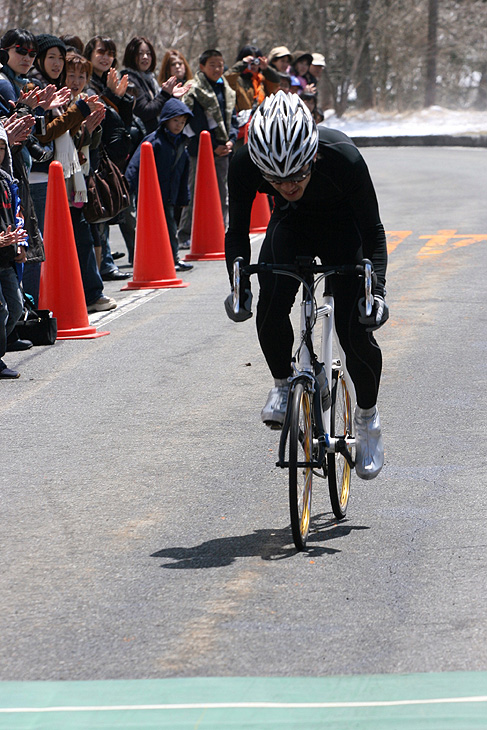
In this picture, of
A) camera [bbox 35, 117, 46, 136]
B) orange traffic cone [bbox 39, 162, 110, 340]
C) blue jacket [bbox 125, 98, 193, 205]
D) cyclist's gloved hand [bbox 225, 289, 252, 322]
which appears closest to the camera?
cyclist's gloved hand [bbox 225, 289, 252, 322]

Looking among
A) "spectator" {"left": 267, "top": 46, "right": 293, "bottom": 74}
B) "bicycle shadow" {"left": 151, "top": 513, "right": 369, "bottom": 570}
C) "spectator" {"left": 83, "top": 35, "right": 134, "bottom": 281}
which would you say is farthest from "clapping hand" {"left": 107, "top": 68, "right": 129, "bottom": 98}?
"spectator" {"left": 267, "top": 46, "right": 293, "bottom": 74}

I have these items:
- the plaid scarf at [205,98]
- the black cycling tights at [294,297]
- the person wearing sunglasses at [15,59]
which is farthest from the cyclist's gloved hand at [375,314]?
the plaid scarf at [205,98]

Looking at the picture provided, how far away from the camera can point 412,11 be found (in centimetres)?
4494

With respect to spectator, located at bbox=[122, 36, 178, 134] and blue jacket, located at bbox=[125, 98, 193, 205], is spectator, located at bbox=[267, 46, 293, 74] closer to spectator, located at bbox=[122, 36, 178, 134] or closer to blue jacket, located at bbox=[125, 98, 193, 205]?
spectator, located at bbox=[122, 36, 178, 134]

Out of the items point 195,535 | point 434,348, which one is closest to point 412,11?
point 434,348

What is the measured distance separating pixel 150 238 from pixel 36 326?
8.74ft

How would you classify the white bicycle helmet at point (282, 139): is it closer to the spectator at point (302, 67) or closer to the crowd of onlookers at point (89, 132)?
the crowd of onlookers at point (89, 132)

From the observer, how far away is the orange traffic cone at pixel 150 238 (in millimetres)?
11961

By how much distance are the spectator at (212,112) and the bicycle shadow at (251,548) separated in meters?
9.52

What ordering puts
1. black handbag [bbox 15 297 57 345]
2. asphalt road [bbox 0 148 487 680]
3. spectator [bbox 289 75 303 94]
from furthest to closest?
spectator [bbox 289 75 303 94]
black handbag [bbox 15 297 57 345]
asphalt road [bbox 0 148 487 680]

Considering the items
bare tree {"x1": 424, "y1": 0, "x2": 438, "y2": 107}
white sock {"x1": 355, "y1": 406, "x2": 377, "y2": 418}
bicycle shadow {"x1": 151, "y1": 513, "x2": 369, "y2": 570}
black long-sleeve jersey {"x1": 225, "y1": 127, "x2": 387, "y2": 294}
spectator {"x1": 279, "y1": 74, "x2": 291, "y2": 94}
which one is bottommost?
bare tree {"x1": 424, "y1": 0, "x2": 438, "y2": 107}

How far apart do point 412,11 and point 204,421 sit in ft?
132

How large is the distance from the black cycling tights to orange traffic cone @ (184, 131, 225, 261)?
8.82m

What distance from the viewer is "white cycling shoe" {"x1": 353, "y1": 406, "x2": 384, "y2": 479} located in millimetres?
5457
